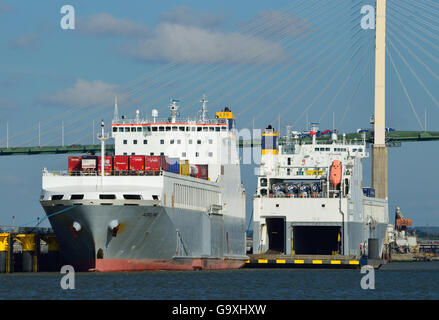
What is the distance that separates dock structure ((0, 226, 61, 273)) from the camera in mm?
59062

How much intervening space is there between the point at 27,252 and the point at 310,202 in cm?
2254

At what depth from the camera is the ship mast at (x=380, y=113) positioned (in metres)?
102

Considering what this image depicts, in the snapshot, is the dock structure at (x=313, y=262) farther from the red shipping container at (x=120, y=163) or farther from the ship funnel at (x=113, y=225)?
the ship funnel at (x=113, y=225)

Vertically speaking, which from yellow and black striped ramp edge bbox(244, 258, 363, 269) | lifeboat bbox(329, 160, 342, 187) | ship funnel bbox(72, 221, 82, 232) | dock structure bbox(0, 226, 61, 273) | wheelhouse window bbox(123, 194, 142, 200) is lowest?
yellow and black striped ramp edge bbox(244, 258, 363, 269)

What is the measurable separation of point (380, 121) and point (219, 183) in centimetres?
4237

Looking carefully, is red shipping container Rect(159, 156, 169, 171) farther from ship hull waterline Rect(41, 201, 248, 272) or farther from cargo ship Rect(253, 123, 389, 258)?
cargo ship Rect(253, 123, 389, 258)

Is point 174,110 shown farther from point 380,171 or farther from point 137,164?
point 380,171

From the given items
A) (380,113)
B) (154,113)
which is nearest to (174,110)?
(154,113)

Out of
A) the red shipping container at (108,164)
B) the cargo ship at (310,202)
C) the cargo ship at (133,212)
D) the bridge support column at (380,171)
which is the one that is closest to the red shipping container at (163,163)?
the cargo ship at (133,212)

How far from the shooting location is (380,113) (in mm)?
106188

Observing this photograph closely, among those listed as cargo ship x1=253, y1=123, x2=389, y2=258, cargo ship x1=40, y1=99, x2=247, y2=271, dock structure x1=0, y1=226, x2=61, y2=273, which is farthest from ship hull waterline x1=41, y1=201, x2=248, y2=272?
cargo ship x1=253, y1=123, x2=389, y2=258

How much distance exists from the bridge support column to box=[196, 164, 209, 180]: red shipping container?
159ft

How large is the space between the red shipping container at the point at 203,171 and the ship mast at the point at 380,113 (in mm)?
41445

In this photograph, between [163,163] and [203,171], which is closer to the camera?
[163,163]
